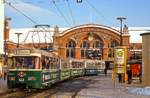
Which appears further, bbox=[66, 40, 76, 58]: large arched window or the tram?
bbox=[66, 40, 76, 58]: large arched window

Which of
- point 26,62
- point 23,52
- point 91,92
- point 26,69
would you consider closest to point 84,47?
point 91,92

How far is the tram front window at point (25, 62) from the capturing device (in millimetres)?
31797

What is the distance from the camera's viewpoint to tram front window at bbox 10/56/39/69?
31797mm

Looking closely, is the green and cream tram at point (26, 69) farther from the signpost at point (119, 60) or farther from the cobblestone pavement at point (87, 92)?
the signpost at point (119, 60)

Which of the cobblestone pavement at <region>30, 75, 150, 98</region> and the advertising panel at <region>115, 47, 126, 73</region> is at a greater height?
the advertising panel at <region>115, 47, 126, 73</region>

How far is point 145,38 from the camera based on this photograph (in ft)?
99.3

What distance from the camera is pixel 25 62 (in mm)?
31984

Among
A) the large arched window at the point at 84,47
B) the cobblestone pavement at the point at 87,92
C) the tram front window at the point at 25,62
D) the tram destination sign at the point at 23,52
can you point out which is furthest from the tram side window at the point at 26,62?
the large arched window at the point at 84,47

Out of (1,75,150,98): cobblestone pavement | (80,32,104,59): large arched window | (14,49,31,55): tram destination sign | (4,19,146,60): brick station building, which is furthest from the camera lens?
(80,32,104,59): large arched window

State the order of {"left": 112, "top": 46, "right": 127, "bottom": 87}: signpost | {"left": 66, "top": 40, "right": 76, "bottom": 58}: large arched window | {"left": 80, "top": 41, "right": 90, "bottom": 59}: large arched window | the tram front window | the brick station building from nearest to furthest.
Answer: {"left": 112, "top": 46, "right": 127, "bottom": 87}: signpost, the tram front window, the brick station building, {"left": 80, "top": 41, "right": 90, "bottom": 59}: large arched window, {"left": 66, "top": 40, "right": 76, "bottom": 58}: large arched window

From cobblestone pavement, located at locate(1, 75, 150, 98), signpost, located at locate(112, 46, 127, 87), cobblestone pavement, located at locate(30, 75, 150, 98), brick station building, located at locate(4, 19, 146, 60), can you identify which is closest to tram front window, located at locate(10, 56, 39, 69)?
cobblestone pavement, located at locate(1, 75, 150, 98)

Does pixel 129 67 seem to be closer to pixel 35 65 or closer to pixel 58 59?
pixel 58 59

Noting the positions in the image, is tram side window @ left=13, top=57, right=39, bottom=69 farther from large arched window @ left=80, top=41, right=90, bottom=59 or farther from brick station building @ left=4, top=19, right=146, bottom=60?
large arched window @ left=80, top=41, right=90, bottom=59

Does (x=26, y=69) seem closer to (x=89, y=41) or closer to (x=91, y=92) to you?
(x=91, y=92)
